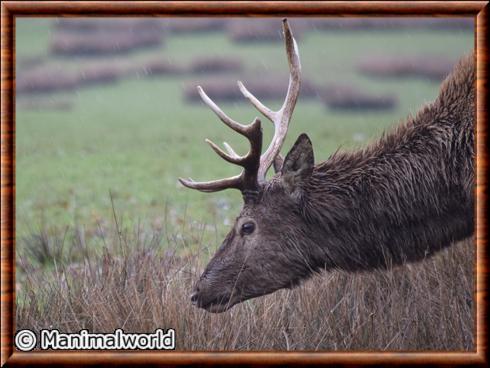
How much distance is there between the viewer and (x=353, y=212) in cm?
448

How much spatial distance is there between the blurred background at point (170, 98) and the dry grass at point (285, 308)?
0.92m

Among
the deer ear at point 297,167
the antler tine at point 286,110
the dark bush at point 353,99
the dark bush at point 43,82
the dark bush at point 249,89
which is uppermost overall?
the dark bush at point 43,82

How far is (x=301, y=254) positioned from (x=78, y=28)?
62.4 ft

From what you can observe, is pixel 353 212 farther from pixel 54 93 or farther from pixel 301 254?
pixel 54 93

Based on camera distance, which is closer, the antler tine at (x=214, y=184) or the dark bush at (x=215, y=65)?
the antler tine at (x=214, y=184)

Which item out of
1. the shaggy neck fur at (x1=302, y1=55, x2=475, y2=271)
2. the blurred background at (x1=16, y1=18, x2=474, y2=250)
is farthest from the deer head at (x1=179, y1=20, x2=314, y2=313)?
the blurred background at (x1=16, y1=18, x2=474, y2=250)

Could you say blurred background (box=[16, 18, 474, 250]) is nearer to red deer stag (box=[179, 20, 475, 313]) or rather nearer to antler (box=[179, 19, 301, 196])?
red deer stag (box=[179, 20, 475, 313])

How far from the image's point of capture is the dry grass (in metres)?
4.16

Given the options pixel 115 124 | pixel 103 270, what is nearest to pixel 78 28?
pixel 115 124

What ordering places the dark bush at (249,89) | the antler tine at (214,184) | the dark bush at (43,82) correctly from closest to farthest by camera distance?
the antler tine at (214,184) < the dark bush at (249,89) < the dark bush at (43,82)

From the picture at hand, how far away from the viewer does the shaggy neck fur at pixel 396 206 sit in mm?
4461

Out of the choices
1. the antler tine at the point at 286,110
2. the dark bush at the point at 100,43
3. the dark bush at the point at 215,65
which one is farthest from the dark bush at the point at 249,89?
the antler tine at the point at 286,110

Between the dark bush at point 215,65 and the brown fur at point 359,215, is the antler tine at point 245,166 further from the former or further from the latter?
the dark bush at point 215,65

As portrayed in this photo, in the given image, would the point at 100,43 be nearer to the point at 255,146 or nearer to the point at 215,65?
the point at 215,65
